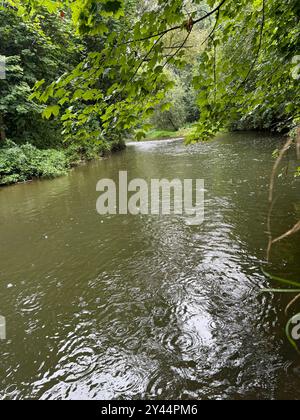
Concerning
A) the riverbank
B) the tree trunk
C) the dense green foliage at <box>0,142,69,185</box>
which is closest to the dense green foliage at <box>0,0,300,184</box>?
the riverbank

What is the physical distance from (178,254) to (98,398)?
270 cm

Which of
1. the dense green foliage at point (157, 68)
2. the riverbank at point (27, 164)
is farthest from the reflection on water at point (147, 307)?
the riverbank at point (27, 164)

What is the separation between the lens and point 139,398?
242cm

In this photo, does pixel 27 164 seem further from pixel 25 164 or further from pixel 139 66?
pixel 139 66

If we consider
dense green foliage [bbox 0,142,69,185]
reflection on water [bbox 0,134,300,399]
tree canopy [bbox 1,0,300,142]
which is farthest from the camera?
dense green foliage [bbox 0,142,69,185]

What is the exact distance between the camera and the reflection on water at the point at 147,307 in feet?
8.41

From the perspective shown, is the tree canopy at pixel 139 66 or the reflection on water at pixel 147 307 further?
the reflection on water at pixel 147 307

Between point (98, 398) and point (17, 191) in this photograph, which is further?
point (17, 191)

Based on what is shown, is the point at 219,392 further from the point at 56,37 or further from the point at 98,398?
the point at 56,37

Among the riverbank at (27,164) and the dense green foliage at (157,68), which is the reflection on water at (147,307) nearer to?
the dense green foliage at (157,68)

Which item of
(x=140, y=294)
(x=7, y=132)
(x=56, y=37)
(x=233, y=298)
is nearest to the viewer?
(x=233, y=298)

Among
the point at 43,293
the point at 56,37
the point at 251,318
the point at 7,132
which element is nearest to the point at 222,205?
the point at 251,318

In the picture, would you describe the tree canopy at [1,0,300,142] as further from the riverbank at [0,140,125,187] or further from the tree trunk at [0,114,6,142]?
the tree trunk at [0,114,6,142]

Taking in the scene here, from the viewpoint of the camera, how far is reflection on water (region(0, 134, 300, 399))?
256 cm
